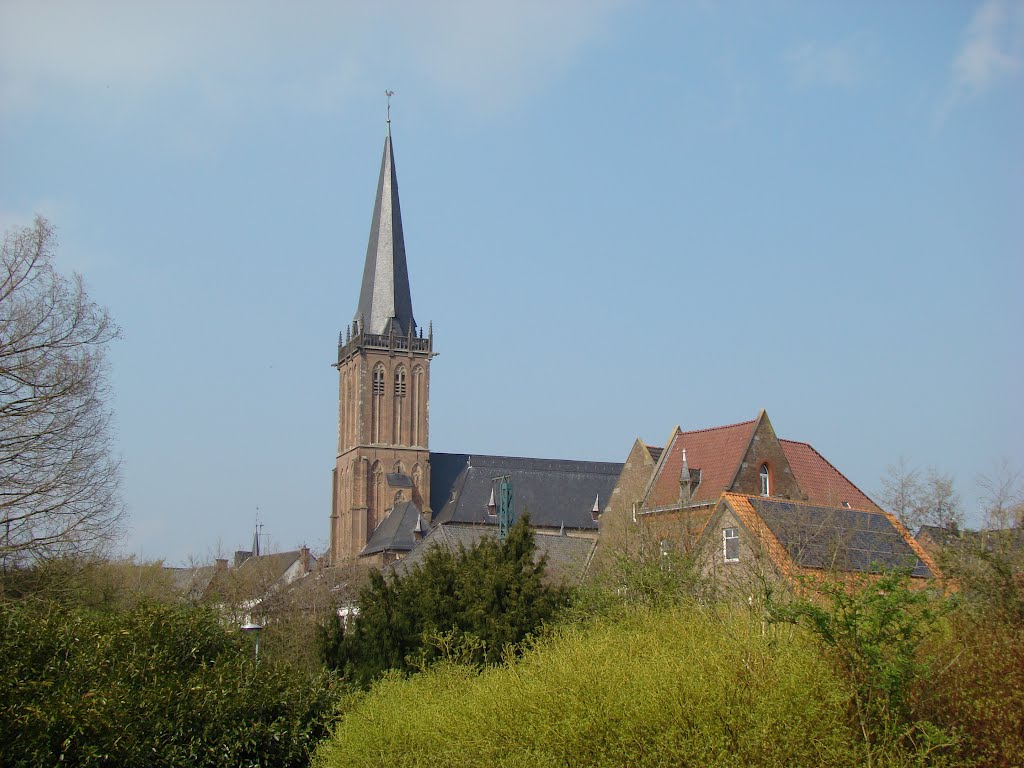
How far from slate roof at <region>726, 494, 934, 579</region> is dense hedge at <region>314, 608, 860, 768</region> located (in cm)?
1409

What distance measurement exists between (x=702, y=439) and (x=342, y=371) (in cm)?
4600

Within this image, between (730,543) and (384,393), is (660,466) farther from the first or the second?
(384,393)

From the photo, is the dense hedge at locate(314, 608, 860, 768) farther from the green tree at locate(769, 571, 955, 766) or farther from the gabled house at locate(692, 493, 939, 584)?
the gabled house at locate(692, 493, 939, 584)

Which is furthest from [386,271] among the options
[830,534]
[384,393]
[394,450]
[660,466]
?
[830,534]

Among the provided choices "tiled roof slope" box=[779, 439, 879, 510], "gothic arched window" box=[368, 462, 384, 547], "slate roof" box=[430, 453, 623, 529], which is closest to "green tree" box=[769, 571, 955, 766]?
"tiled roof slope" box=[779, 439, 879, 510]

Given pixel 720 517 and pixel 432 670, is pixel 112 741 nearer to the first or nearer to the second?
pixel 432 670

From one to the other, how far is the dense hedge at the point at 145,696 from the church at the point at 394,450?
5883 cm

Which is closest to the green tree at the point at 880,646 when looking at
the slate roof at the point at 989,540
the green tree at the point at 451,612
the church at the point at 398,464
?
the slate roof at the point at 989,540

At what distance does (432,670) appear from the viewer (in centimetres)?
1490

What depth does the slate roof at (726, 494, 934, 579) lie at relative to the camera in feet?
85.1

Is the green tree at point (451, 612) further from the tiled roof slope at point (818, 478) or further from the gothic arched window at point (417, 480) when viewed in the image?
the gothic arched window at point (417, 480)

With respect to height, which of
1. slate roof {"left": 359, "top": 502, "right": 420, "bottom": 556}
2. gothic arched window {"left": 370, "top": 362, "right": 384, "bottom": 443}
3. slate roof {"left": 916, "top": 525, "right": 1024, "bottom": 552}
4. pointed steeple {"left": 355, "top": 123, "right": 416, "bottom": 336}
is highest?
pointed steeple {"left": 355, "top": 123, "right": 416, "bottom": 336}

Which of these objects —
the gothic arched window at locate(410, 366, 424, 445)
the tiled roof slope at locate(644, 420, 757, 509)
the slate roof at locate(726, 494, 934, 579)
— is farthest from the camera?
the gothic arched window at locate(410, 366, 424, 445)

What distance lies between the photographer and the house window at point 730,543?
28.4 m
